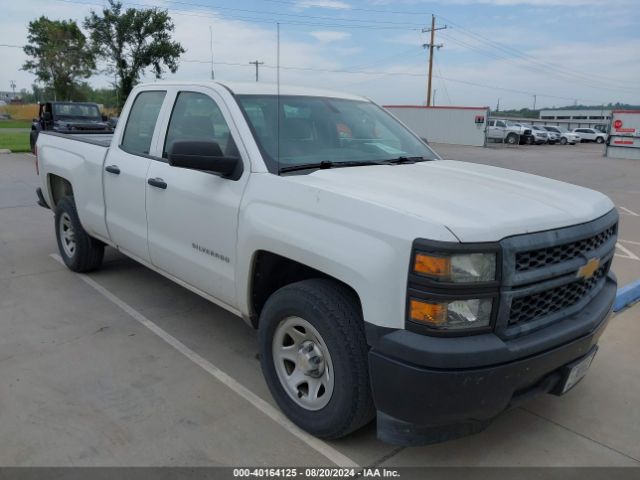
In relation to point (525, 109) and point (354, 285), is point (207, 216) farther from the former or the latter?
point (525, 109)

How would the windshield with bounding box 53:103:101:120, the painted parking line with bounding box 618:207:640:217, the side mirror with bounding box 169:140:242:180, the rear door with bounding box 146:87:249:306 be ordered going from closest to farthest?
the side mirror with bounding box 169:140:242:180 < the rear door with bounding box 146:87:249:306 < the painted parking line with bounding box 618:207:640:217 < the windshield with bounding box 53:103:101:120

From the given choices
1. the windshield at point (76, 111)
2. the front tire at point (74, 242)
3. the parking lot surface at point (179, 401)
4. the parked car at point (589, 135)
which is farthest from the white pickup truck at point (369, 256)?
the parked car at point (589, 135)

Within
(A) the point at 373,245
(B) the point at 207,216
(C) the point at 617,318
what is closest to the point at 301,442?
(A) the point at 373,245

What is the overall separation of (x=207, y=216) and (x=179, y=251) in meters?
0.50

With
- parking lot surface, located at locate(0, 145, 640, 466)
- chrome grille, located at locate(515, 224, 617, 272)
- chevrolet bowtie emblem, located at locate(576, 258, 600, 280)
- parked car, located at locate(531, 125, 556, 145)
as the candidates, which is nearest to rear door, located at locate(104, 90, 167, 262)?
parking lot surface, located at locate(0, 145, 640, 466)

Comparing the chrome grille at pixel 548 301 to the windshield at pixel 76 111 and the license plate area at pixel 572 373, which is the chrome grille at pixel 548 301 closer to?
the license plate area at pixel 572 373

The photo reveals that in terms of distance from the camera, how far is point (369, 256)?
2.43 metres

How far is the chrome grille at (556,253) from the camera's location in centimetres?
241

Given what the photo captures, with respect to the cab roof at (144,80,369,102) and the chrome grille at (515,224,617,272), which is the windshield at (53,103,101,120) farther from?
the chrome grille at (515,224,617,272)

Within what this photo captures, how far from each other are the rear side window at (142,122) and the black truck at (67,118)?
14.8 meters

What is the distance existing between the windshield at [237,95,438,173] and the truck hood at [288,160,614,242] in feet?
0.89

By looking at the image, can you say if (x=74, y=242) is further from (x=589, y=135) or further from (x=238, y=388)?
(x=589, y=135)

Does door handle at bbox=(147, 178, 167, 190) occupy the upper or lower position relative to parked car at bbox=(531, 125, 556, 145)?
upper

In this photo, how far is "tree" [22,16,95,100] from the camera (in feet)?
151
